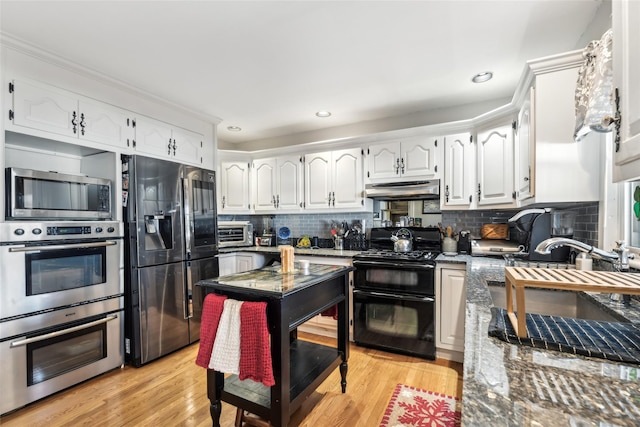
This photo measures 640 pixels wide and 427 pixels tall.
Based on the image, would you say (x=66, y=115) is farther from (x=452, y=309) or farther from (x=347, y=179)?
(x=452, y=309)

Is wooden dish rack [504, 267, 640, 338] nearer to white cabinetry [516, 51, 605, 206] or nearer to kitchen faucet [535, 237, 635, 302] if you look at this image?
kitchen faucet [535, 237, 635, 302]

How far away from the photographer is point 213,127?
344 centimetres

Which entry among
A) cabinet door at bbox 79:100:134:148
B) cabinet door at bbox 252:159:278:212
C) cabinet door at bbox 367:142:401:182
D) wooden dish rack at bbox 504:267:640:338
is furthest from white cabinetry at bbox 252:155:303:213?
wooden dish rack at bbox 504:267:640:338

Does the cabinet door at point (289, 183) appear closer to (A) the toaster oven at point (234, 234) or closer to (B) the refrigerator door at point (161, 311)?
(A) the toaster oven at point (234, 234)

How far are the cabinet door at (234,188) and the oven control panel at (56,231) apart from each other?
1486 millimetres

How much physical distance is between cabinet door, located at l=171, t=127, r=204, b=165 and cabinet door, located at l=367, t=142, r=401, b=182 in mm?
1890

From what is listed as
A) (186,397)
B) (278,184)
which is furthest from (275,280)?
(278,184)

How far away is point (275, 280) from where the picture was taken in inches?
67.5

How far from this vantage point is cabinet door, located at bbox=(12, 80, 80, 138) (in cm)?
198

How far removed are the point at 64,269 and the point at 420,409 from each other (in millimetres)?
2721

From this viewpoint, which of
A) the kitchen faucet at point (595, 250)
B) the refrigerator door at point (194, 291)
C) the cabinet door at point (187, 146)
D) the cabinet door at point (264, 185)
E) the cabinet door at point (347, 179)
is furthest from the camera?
the cabinet door at point (264, 185)

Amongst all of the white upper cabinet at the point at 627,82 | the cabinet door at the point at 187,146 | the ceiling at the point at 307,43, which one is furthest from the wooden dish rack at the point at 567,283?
the cabinet door at the point at 187,146

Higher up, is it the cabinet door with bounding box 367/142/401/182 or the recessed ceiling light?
the recessed ceiling light

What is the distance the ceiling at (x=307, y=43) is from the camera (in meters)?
1.66
